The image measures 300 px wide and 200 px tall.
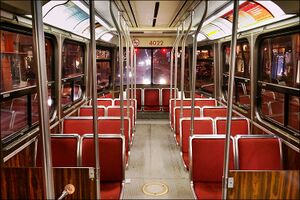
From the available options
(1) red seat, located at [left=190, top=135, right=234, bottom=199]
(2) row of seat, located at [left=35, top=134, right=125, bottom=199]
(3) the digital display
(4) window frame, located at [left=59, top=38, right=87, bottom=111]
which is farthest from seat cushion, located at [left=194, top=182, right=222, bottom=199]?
(4) window frame, located at [left=59, top=38, right=87, bottom=111]

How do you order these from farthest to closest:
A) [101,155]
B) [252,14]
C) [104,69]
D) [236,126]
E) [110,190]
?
1. [104,69]
2. [236,126]
3. [252,14]
4. [101,155]
5. [110,190]

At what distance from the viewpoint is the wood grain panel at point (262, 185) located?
6.31 ft

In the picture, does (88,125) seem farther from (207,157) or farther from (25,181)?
(25,181)

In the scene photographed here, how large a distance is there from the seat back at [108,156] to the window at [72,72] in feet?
7.03

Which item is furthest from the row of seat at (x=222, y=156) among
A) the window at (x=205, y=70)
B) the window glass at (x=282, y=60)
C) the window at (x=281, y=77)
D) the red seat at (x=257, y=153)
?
the window at (x=205, y=70)

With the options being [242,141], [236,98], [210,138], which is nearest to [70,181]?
[210,138]

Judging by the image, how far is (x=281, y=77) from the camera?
148 inches

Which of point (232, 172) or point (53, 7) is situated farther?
point (53, 7)

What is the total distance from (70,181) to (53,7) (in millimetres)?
2431

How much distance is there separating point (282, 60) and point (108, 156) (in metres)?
2.68

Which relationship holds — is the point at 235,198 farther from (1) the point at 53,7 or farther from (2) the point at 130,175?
(1) the point at 53,7

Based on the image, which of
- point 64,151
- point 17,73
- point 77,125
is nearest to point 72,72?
point 77,125

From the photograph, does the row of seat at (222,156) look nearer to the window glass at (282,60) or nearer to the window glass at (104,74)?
the window glass at (282,60)

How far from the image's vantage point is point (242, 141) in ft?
10.3
